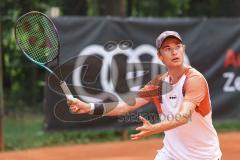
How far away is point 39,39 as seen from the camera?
5102 mm

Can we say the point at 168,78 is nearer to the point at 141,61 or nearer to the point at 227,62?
the point at 141,61

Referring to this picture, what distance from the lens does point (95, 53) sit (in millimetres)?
9359

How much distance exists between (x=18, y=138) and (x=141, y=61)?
2328 millimetres

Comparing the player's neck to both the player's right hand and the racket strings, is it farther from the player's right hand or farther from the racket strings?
the racket strings

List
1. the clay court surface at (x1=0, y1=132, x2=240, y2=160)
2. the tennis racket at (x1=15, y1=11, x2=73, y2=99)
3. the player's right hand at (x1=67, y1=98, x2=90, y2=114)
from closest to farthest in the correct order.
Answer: the player's right hand at (x1=67, y1=98, x2=90, y2=114) < the tennis racket at (x1=15, y1=11, x2=73, y2=99) < the clay court surface at (x1=0, y1=132, x2=240, y2=160)

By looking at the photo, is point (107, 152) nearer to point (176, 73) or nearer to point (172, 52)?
point (176, 73)

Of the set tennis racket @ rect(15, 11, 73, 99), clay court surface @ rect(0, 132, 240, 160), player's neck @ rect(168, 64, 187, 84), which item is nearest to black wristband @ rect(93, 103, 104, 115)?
tennis racket @ rect(15, 11, 73, 99)

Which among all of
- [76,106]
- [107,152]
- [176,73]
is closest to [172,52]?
[176,73]

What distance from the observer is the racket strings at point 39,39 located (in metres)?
4.86

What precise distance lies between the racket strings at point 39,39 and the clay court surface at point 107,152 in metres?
3.63

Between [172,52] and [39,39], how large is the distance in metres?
1.40

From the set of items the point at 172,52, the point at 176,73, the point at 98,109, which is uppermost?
the point at 172,52

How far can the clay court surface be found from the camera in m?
8.52

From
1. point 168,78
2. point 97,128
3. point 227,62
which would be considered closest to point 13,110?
point 97,128
